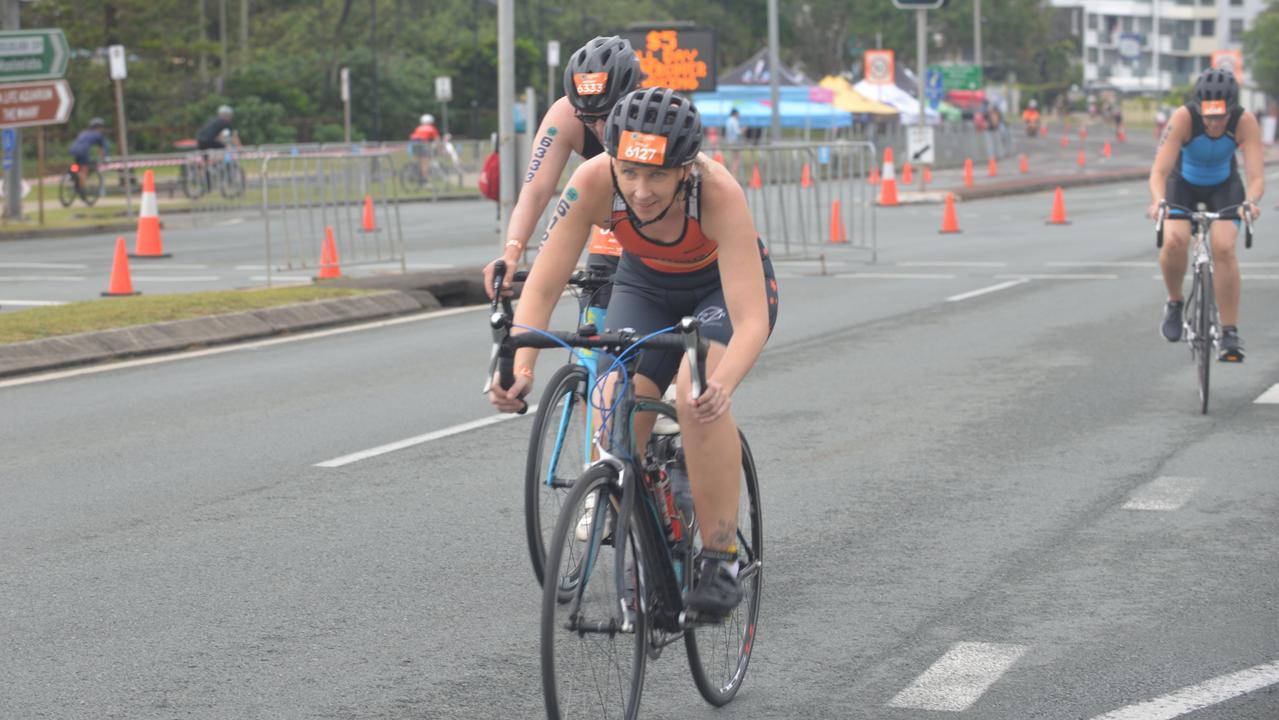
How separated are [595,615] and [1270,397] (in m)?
7.77

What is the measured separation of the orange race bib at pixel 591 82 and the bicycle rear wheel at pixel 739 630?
1830 mm

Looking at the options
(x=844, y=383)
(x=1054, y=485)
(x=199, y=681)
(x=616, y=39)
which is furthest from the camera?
(x=844, y=383)

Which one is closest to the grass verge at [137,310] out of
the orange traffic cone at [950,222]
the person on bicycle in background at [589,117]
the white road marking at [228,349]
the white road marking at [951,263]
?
the white road marking at [228,349]

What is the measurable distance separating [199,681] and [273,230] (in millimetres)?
26028

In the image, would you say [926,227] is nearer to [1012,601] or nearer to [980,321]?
[980,321]

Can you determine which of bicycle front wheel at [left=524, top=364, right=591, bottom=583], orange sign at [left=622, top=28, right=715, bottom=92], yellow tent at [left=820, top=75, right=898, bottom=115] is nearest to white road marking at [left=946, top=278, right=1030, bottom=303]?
bicycle front wheel at [left=524, top=364, right=591, bottom=583]

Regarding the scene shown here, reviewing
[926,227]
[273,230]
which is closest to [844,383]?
[926,227]

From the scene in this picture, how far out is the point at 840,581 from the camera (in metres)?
6.88

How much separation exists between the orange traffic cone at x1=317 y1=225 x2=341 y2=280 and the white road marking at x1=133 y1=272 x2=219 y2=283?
137cm

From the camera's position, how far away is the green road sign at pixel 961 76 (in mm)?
66312

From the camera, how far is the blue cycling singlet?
36.4 feet

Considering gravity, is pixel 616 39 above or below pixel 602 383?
above

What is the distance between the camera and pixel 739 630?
5.57 metres

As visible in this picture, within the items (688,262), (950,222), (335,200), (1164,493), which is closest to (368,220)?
(335,200)
